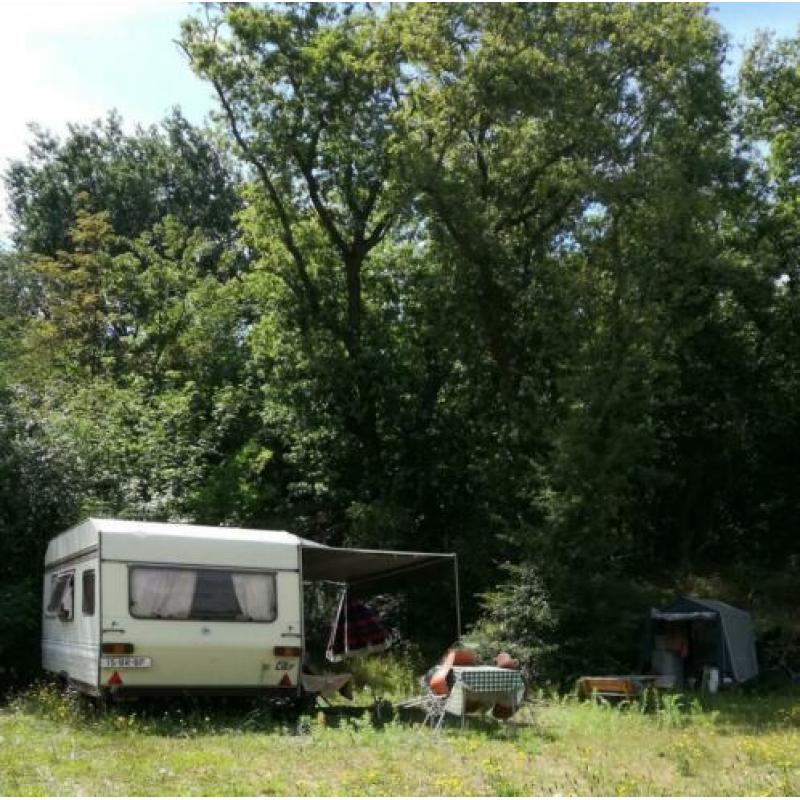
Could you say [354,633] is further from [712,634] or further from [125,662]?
[712,634]

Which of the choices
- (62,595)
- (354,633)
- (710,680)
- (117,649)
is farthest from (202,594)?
(710,680)

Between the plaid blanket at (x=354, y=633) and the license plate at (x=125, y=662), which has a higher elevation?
the license plate at (x=125, y=662)

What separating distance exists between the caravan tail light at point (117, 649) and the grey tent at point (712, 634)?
10042 millimetres

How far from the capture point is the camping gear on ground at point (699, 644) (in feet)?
56.2

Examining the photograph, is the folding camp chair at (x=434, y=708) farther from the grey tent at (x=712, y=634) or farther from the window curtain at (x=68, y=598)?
the grey tent at (x=712, y=634)

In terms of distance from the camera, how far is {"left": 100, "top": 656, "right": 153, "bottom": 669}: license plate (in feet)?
35.9

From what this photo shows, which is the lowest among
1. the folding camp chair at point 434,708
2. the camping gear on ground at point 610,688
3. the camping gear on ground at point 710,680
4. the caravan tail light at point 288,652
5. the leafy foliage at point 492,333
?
the camping gear on ground at point 710,680

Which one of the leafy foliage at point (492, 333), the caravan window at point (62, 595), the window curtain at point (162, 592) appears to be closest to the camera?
the window curtain at point (162, 592)

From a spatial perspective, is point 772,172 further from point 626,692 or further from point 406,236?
point 626,692

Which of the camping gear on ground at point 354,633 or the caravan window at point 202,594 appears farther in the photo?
the camping gear on ground at point 354,633

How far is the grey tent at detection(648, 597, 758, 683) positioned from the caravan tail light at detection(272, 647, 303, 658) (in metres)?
8.01

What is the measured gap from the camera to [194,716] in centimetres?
1127

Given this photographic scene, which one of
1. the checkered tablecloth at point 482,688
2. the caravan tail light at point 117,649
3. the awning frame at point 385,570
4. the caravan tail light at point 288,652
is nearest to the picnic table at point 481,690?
the checkered tablecloth at point 482,688

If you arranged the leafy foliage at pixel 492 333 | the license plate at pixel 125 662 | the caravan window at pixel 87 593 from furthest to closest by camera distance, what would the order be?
1. the leafy foliage at pixel 492 333
2. the caravan window at pixel 87 593
3. the license plate at pixel 125 662
